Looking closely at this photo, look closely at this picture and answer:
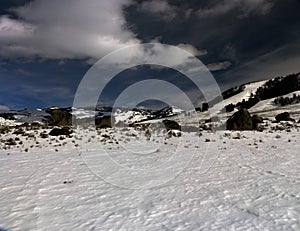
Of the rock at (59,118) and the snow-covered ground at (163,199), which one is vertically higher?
the rock at (59,118)

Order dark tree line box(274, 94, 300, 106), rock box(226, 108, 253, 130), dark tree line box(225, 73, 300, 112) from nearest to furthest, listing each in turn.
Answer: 1. rock box(226, 108, 253, 130)
2. dark tree line box(274, 94, 300, 106)
3. dark tree line box(225, 73, 300, 112)

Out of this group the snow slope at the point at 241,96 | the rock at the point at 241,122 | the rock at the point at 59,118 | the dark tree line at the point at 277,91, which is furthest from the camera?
the snow slope at the point at 241,96

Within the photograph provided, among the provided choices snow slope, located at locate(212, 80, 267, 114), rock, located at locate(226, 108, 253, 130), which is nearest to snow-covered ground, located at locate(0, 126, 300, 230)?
rock, located at locate(226, 108, 253, 130)

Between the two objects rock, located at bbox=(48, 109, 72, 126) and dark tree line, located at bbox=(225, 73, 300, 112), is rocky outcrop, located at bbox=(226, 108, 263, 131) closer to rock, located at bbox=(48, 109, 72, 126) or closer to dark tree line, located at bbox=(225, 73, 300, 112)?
rock, located at bbox=(48, 109, 72, 126)

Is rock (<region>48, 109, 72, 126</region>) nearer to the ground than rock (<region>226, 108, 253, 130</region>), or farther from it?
farther from it

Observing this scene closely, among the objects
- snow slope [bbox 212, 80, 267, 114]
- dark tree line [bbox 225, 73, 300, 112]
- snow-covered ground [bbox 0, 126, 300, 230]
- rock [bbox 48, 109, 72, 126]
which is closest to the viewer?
snow-covered ground [bbox 0, 126, 300, 230]

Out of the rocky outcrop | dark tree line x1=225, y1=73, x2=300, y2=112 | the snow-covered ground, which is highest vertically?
dark tree line x1=225, y1=73, x2=300, y2=112

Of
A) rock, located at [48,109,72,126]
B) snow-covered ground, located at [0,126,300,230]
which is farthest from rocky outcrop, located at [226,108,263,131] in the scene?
rock, located at [48,109,72,126]

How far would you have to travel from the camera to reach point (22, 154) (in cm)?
1481

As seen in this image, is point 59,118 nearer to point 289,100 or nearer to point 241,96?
point 289,100

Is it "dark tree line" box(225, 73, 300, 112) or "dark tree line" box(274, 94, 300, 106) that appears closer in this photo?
"dark tree line" box(274, 94, 300, 106)

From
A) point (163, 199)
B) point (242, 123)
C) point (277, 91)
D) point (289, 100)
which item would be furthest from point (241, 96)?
point (163, 199)

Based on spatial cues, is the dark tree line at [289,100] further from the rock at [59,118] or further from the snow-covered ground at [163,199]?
the snow-covered ground at [163,199]

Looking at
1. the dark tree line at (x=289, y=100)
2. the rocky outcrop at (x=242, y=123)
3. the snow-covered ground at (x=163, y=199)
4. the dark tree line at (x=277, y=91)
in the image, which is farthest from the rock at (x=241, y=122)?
the dark tree line at (x=277, y=91)
